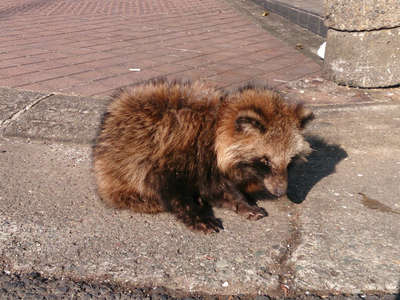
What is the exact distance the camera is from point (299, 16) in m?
8.93

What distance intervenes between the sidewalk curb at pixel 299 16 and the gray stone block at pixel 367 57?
2.61 meters

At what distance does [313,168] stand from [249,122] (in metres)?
1.21

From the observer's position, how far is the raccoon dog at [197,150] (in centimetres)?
283

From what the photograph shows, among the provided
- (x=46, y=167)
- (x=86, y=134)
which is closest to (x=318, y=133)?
(x=86, y=134)

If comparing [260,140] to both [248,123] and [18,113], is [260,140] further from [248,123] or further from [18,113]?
[18,113]

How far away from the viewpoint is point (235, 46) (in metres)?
7.25

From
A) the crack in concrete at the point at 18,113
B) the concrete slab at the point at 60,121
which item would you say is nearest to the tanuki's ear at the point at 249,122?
the concrete slab at the point at 60,121

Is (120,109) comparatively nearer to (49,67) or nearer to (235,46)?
(49,67)

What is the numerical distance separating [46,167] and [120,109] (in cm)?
100

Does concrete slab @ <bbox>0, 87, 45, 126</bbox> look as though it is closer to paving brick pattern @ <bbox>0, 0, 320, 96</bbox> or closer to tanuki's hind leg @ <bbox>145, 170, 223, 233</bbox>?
paving brick pattern @ <bbox>0, 0, 320, 96</bbox>

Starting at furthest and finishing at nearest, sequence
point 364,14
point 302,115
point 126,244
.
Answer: point 364,14
point 302,115
point 126,244

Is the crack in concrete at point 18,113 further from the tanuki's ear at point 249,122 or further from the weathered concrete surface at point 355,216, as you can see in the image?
the weathered concrete surface at point 355,216

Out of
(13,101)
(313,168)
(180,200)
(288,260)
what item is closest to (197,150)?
(180,200)

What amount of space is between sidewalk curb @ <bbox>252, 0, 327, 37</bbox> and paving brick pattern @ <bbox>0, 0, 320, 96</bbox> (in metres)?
0.80
